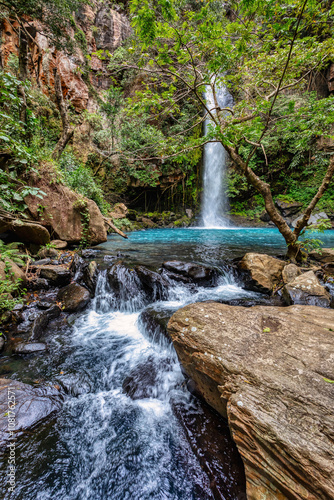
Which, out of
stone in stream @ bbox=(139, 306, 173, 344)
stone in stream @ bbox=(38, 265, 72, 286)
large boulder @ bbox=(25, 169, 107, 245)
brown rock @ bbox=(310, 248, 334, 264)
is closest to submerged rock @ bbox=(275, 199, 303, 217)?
brown rock @ bbox=(310, 248, 334, 264)

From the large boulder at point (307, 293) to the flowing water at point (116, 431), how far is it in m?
2.61

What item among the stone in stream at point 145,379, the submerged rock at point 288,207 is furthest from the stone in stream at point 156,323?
the submerged rock at point 288,207

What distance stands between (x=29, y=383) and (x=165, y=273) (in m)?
3.43

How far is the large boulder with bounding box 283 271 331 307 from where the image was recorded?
3.60 m

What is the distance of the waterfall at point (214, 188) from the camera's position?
19594mm

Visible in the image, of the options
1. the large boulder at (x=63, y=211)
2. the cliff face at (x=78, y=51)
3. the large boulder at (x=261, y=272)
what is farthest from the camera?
the cliff face at (x=78, y=51)

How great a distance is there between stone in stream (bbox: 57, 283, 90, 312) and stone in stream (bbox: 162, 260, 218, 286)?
2.18m

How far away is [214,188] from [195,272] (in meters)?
17.0

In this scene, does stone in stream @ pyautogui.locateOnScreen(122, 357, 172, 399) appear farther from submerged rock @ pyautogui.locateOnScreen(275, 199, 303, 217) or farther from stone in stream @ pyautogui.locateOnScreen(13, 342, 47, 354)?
submerged rock @ pyautogui.locateOnScreen(275, 199, 303, 217)

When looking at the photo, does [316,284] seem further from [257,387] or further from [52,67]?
[52,67]

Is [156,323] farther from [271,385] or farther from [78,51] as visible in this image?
[78,51]

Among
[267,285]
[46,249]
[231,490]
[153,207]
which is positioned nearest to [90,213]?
[46,249]

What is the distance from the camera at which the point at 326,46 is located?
3863mm

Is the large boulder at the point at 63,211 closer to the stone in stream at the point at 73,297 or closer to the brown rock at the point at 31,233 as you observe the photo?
the brown rock at the point at 31,233
